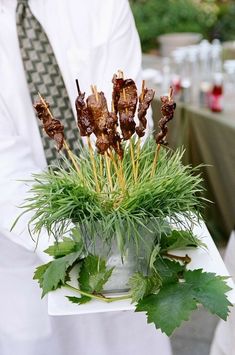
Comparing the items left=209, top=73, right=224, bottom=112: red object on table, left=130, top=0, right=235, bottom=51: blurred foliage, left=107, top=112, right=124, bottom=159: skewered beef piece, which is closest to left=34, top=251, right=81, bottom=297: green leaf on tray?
left=107, top=112, right=124, bottom=159: skewered beef piece

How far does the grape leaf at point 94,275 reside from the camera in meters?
0.93

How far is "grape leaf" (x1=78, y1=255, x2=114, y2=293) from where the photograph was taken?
93cm

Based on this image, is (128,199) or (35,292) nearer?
(128,199)

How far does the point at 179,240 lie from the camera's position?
101cm

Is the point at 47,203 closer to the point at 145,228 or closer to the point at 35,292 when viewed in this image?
the point at 145,228

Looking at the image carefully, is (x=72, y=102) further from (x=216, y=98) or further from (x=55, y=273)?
(x=216, y=98)

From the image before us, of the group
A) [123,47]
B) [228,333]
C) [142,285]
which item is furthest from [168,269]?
[123,47]

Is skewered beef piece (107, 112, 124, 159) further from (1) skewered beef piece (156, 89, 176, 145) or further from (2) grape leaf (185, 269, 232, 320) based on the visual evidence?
(2) grape leaf (185, 269, 232, 320)

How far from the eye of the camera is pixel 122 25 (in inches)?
59.2

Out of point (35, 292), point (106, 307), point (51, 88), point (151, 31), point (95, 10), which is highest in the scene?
point (95, 10)

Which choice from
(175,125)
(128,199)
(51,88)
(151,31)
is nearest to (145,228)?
(128,199)

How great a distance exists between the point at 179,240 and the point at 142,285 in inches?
5.3

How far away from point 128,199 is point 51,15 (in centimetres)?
74

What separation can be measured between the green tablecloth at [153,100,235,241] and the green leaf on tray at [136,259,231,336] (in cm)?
150
